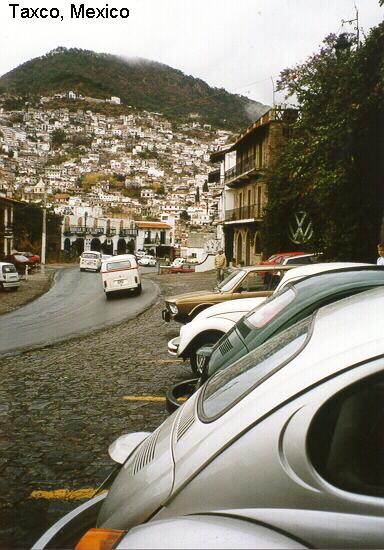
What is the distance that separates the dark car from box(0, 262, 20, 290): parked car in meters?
21.1

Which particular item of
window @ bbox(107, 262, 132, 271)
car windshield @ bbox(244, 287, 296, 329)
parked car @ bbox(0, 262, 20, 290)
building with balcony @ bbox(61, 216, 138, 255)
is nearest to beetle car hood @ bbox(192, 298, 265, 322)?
car windshield @ bbox(244, 287, 296, 329)

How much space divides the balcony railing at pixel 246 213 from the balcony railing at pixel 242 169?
104 inches

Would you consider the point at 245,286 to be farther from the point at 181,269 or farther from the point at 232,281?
the point at 181,269

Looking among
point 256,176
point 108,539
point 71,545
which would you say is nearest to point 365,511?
point 108,539

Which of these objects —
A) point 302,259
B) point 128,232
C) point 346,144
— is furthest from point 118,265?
point 128,232

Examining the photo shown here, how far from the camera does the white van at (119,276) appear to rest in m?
23.4

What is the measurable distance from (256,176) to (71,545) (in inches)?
1519

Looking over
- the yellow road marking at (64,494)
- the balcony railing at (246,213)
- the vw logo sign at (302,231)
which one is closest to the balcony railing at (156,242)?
the balcony railing at (246,213)

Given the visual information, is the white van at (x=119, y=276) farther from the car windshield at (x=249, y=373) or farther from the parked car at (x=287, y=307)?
the car windshield at (x=249, y=373)

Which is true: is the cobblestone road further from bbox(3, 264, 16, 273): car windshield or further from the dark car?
bbox(3, 264, 16, 273): car windshield

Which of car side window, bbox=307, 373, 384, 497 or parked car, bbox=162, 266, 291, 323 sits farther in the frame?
parked car, bbox=162, 266, 291, 323

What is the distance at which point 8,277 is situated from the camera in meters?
24.9

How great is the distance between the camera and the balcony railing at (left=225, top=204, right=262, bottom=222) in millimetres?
38244

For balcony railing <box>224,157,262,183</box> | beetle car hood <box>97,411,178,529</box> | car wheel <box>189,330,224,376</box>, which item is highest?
balcony railing <box>224,157,262,183</box>
